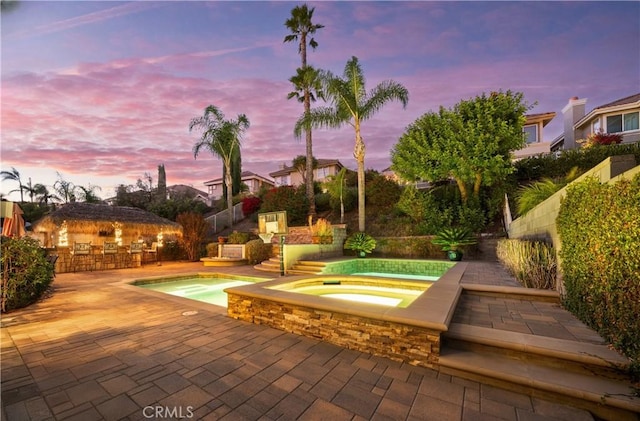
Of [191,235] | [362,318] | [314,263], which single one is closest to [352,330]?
[362,318]

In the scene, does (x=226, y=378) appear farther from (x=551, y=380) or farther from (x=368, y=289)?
(x=368, y=289)

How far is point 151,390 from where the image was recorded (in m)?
2.19

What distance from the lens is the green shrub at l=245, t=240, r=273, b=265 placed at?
1113cm

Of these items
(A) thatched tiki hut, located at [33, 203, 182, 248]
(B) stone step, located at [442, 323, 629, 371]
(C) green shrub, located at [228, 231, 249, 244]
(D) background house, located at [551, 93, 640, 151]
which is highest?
(D) background house, located at [551, 93, 640, 151]

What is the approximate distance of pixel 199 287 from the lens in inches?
309

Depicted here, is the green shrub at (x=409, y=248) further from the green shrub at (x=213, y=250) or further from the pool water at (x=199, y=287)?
the green shrub at (x=213, y=250)

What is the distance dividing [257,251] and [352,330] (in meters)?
8.79

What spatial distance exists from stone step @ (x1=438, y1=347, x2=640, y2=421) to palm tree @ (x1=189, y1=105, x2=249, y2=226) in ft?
56.9

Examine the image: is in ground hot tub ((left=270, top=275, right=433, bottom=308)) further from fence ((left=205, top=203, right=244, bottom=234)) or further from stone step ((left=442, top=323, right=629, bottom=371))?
fence ((left=205, top=203, right=244, bottom=234))

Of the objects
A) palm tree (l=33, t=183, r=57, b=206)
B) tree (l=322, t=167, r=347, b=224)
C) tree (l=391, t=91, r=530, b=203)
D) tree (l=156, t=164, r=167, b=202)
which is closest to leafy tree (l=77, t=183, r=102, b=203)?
palm tree (l=33, t=183, r=57, b=206)

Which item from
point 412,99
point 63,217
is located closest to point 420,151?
point 412,99

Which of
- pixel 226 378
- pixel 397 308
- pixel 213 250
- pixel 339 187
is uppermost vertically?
pixel 339 187

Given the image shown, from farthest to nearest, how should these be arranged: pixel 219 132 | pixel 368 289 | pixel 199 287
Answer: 1. pixel 219 132
2. pixel 199 287
3. pixel 368 289

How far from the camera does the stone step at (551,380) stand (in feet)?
6.11
